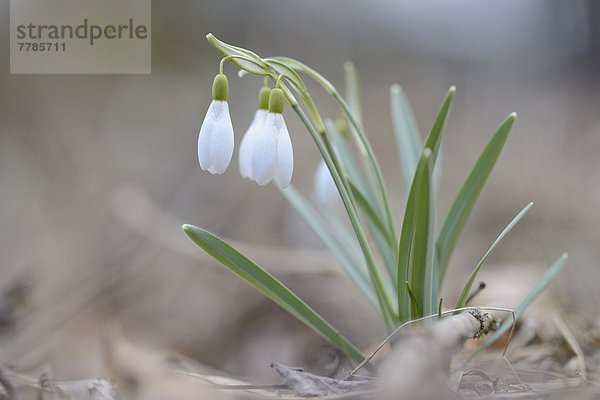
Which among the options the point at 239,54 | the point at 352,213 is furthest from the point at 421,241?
the point at 239,54

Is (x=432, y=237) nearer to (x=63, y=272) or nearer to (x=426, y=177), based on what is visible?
(x=426, y=177)

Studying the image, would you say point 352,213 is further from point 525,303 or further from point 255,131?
point 525,303

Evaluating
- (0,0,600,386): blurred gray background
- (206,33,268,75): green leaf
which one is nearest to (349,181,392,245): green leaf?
(206,33,268,75): green leaf

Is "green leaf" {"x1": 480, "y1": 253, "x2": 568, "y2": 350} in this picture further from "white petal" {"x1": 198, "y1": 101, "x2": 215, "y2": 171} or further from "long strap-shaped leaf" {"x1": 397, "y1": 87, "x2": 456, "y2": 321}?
"white petal" {"x1": 198, "y1": 101, "x2": 215, "y2": 171}

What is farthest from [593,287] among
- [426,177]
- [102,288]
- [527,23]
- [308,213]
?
[527,23]

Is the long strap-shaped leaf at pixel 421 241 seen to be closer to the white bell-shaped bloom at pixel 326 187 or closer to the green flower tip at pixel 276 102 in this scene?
the green flower tip at pixel 276 102
